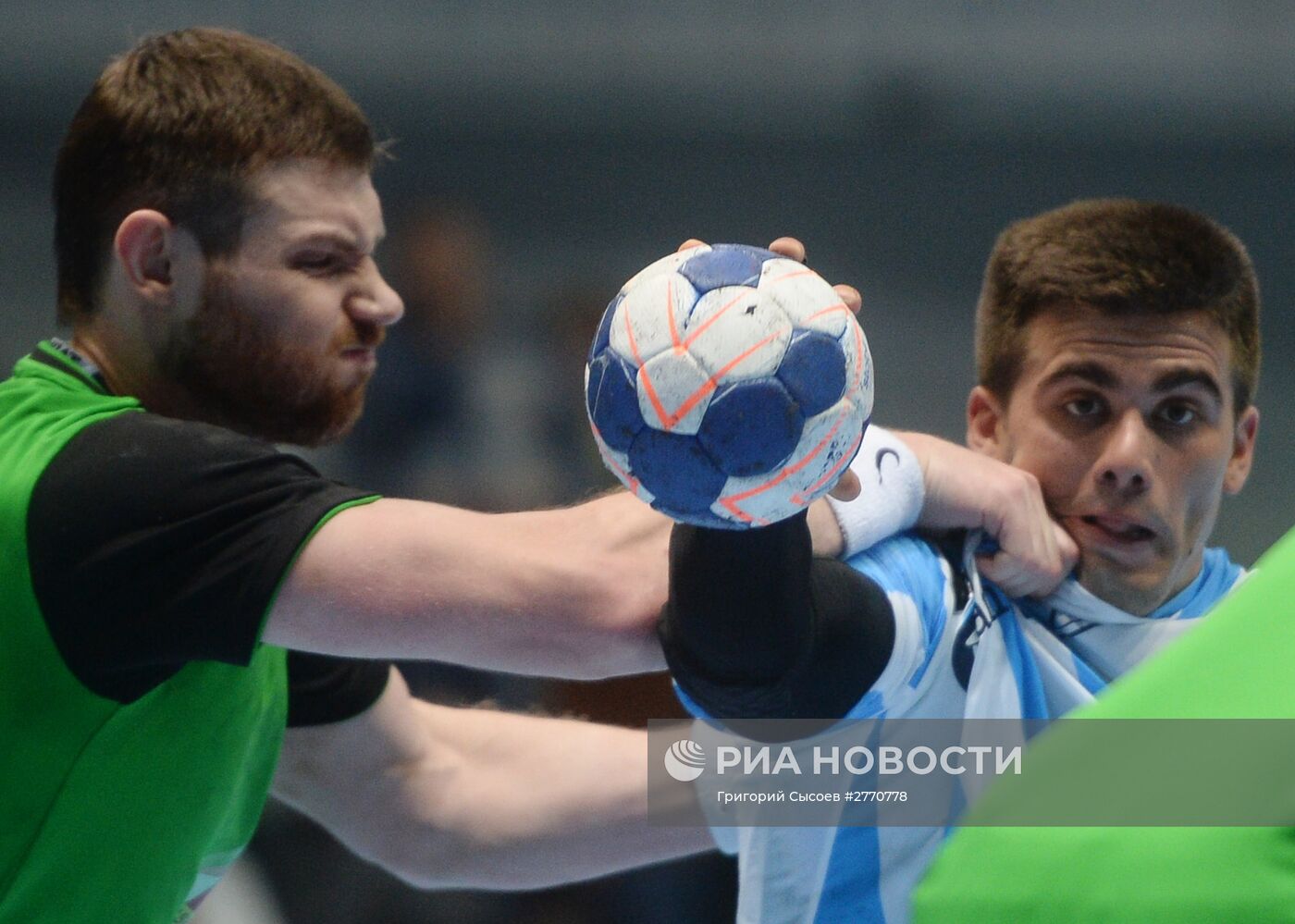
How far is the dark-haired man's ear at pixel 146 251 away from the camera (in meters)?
2.40

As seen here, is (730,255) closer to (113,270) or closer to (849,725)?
(849,725)

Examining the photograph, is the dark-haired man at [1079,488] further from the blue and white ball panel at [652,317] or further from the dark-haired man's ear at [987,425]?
the blue and white ball panel at [652,317]

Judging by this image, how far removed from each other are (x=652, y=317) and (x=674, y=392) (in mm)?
99

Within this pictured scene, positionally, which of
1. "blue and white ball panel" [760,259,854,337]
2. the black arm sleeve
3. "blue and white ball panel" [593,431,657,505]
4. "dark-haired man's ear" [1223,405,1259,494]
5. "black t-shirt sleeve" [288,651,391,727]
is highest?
"blue and white ball panel" [760,259,854,337]

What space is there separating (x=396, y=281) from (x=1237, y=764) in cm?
562

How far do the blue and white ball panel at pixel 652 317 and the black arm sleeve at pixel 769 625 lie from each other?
24 cm

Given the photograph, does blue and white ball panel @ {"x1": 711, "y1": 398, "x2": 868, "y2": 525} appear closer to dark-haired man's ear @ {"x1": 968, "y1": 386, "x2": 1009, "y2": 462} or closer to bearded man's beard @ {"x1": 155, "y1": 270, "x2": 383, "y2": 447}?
dark-haired man's ear @ {"x1": 968, "y1": 386, "x2": 1009, "y2": 462}

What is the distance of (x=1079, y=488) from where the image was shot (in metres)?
2.27

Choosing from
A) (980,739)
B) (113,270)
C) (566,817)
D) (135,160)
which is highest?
(135,160)

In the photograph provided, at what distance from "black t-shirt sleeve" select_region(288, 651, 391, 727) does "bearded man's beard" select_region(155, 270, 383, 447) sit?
489mm

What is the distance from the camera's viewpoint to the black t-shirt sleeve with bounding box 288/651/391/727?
9.36 ft

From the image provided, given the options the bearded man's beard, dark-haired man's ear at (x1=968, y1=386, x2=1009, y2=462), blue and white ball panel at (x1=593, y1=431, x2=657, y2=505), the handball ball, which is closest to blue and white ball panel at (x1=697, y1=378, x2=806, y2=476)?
the handball ball

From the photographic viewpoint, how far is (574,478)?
5.95 metres

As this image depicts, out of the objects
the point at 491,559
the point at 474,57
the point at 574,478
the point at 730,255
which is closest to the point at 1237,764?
the point at 730,255
